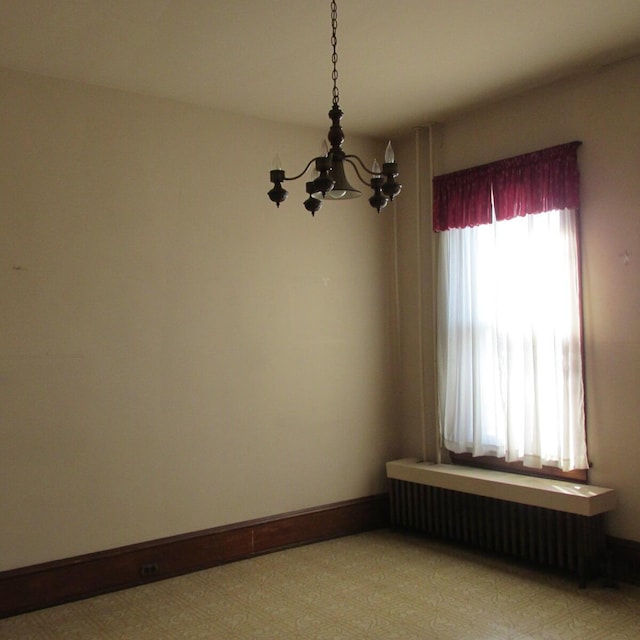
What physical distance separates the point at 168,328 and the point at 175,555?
5.02 feet

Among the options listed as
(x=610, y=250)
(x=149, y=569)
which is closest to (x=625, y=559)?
(x=610, y=250)

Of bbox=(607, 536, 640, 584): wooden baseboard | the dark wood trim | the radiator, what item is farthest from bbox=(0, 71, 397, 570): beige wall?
bbox=(607, 536, 640, 584): wooden baseboard

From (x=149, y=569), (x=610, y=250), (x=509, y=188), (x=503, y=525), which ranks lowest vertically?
(x=149, y=569)

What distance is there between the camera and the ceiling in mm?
3602

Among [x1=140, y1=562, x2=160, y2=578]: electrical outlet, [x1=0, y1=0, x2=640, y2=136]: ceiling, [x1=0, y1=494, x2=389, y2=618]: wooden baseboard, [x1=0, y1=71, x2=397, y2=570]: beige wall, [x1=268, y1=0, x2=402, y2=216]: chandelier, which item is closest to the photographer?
[x1=268, y1=0, x2=402, y2=216]: chandelier

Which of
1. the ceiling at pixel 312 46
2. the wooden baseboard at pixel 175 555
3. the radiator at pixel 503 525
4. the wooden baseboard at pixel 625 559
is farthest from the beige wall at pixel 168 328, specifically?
the wooden baseboard at pixel 625 559

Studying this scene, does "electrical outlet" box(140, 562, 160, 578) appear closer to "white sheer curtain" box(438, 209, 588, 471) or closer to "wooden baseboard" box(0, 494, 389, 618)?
"wooden baseboard" box(0, 494, 389, 618)

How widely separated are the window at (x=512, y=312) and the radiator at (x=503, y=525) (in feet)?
1.15

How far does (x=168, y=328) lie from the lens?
187 inches

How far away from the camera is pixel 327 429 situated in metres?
5.52

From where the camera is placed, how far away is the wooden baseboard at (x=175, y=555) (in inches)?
161

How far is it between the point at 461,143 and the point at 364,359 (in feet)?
6.24

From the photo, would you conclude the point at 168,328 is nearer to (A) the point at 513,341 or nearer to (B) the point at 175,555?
(B) the point at 175,555

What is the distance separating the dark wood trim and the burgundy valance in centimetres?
175
